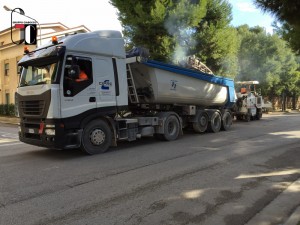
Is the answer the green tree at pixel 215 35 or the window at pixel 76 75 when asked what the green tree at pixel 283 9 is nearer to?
the window at pixel 76 75

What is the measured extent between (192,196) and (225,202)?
560mm

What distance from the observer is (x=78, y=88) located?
9078 mm

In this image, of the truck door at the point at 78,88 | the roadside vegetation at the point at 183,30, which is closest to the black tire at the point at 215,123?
the roadside vegetation at the point at 183,30

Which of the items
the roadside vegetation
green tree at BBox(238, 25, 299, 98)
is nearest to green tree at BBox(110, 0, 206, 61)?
the roadside vegetation

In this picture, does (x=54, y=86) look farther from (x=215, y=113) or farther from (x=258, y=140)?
(x=215, y=113)

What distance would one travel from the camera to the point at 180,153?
9.75 meters

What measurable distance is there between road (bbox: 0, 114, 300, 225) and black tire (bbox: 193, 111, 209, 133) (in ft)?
12.3

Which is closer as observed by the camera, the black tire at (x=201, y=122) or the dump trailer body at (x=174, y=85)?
the dump trailer body at (x=174, y=85)

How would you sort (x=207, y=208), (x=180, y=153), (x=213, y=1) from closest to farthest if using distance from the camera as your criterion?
(x=207, y=208) < (x=180, y=153) < (x=213, y=1)

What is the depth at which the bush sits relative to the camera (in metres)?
28.8

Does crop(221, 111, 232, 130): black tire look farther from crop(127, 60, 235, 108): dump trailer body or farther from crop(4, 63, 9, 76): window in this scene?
crop(4, 63, 9, 76): window

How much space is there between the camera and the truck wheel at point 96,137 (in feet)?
30.7

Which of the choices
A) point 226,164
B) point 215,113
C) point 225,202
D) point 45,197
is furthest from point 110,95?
point 215,113

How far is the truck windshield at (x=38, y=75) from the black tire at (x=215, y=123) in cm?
797
